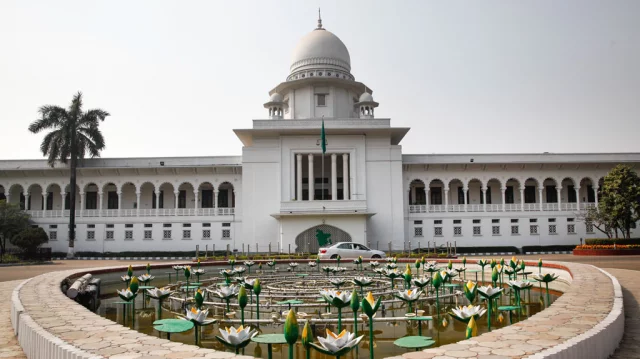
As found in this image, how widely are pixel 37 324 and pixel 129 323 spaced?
3058 millimetres

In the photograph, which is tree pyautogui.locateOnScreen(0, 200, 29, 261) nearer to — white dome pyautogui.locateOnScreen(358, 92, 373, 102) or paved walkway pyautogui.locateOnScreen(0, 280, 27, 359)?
white dome pyautogui.locateOnScreen(358, 92, 373, 102)

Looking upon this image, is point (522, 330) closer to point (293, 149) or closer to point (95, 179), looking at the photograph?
point (293, 149)

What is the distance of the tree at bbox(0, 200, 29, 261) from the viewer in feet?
107

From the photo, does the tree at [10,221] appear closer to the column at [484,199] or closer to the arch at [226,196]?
the arch at [226,196]

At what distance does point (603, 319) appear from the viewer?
6195mm

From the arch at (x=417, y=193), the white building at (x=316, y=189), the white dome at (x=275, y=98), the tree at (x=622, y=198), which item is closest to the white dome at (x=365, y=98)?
the white building at (x=316, y=189)

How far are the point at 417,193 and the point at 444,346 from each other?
34811 millimetres

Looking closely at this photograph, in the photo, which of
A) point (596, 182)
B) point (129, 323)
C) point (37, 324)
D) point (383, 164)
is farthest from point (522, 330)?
point (596, 182)

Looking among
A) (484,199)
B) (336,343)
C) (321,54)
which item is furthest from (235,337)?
(321,54)

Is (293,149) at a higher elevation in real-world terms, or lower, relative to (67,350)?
higher

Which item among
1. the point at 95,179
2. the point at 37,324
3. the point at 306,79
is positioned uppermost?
the point at 306,79

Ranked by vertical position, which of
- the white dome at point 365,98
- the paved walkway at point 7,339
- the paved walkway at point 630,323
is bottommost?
the paved walkway at point 630,323

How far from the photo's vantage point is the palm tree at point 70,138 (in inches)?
1350

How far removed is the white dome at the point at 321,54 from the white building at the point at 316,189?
92mm
